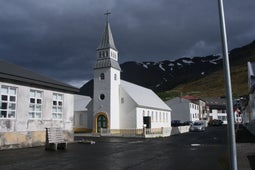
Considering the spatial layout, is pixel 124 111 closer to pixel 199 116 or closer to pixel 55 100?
pixel 55 100

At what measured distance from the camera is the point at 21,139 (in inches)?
787

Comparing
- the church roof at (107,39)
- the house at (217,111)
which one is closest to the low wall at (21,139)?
the church roof at (107,39)

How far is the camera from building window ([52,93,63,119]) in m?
23.8

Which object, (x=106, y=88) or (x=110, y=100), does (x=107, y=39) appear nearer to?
(x=106, y=88)

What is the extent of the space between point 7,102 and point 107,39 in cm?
2772

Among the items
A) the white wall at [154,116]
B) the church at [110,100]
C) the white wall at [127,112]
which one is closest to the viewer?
the church at [110,100]

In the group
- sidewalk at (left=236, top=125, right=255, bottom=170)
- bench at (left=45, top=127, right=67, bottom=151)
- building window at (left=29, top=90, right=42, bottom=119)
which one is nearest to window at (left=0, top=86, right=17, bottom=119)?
building window at (left=29, top=90, right=42, bottom=119)

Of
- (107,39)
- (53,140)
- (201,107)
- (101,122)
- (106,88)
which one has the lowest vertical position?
(53,140)

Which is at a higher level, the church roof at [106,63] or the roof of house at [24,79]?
the church roof at [106,63]

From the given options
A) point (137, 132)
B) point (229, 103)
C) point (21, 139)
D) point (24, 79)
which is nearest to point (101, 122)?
point (137, 132)

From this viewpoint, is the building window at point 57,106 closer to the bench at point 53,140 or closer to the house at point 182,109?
the bench at point 53,140

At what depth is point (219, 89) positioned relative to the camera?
622 feet

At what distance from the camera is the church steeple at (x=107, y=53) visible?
143 feet

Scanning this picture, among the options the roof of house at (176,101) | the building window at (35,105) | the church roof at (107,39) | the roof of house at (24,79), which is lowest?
the building window at (35,105)
